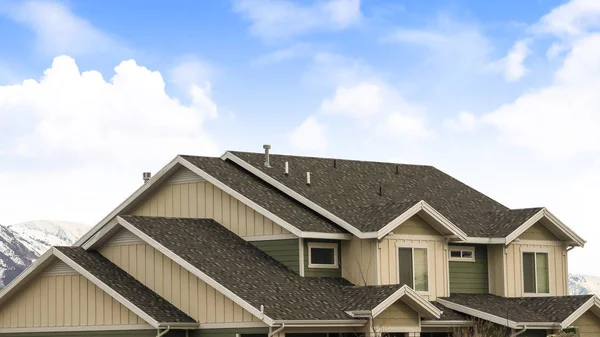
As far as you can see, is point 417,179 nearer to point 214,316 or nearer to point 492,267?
point 492,267

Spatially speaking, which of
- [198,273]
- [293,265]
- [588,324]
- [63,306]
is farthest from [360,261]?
[63,306]

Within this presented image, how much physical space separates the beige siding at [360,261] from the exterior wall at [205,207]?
243cm

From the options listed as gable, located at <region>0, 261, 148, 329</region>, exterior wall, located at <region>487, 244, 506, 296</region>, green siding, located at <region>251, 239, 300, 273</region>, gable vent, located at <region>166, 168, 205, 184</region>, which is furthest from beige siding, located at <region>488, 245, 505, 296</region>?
gable, located at <region>0, 261, 148, 329</region>

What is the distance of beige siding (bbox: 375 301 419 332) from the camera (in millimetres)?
44469

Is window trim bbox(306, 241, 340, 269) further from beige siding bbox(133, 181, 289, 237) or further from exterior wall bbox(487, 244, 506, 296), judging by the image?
exterior wall bbox(487, 244, 506, 296)

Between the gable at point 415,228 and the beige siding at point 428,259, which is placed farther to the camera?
the gable at point 415,228

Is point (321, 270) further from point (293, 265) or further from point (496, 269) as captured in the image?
point (496, 269)

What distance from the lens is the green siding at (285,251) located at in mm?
47125

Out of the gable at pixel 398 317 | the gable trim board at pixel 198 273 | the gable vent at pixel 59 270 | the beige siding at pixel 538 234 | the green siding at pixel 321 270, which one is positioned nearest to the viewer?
the gable trim board at pixel 198 273

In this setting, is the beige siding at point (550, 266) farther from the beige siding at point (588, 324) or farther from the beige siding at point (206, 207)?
the beige siding at point (206, 207)

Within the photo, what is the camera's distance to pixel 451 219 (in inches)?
2053

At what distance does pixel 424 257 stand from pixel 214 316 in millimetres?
8974

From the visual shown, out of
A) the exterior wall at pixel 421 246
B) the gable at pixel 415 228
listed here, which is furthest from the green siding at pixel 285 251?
the gable at pixel 415 228

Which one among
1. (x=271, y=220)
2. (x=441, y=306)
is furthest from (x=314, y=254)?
(x=441, y=306)
